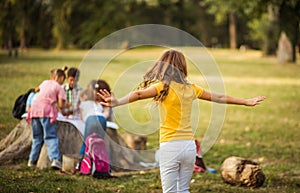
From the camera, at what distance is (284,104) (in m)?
15.4

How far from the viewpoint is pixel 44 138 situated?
6949 millimetres

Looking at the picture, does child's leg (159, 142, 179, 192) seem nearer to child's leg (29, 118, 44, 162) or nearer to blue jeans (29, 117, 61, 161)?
blue jeans (29, 117, 61, 161)

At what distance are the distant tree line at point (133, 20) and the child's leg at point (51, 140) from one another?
4472 mm

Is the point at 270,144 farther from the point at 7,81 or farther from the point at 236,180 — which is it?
the point at 7,81

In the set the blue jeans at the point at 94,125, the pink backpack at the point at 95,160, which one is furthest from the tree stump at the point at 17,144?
the pink backpack at the point at 95,160

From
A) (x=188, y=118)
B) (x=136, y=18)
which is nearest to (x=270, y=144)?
(x=188, y=118)

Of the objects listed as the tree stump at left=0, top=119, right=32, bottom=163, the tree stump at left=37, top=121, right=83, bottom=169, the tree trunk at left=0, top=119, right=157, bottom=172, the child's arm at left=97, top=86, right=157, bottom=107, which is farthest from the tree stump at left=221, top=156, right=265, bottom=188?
the tree stump at left=0, top=119, right=32, bottom=163

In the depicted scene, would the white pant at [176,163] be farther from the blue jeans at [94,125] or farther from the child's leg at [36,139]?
the child's leg at [36,139]

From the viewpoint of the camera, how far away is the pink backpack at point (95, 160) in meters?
6.66

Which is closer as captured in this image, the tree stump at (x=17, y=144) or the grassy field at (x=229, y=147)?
the grassy field at (x=229, y=147)

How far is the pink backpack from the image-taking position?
21.9ft

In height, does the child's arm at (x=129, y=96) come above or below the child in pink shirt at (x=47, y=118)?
above

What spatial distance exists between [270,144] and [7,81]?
235 inches

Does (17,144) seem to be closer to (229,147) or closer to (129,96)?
(129,96)
